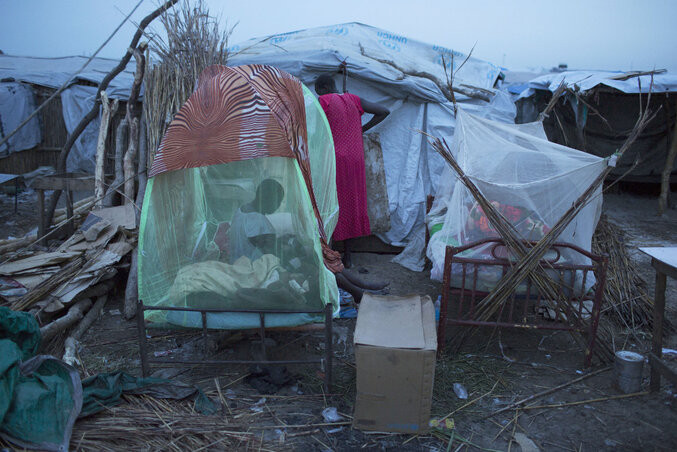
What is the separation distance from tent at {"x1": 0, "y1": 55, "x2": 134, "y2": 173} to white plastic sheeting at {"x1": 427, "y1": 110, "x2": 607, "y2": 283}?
21.1 feet

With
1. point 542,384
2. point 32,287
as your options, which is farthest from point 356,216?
point 32,287

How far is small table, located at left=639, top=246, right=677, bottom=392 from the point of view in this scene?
270 centimetres

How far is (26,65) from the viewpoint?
32.4 ft

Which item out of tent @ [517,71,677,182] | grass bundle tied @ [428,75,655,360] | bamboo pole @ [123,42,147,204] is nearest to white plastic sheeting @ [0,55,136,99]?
bamboo pole @ [123,42,147,204]

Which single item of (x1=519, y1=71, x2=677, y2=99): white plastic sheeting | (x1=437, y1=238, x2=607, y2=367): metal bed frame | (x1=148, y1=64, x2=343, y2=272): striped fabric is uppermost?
(x1=519, y1=71, x2=677, y2=99): white plastic sheeting

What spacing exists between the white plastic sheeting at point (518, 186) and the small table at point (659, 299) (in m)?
0.57

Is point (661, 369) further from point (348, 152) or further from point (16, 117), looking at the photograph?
point (16, 117)

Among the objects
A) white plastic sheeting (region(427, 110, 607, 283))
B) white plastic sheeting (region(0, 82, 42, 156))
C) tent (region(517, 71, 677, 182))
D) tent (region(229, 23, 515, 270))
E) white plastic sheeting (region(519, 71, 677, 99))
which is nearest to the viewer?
white plastic sheeting (region(427, 110, 607, 283))

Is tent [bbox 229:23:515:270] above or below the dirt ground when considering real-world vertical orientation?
above

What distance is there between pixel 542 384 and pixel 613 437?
0.56 meters

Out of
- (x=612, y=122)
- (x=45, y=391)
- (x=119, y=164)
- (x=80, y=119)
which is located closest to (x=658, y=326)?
(x=45, y=391)

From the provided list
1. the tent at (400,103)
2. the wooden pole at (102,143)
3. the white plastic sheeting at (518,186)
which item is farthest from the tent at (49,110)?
the white plastic sheeting at (518,186)

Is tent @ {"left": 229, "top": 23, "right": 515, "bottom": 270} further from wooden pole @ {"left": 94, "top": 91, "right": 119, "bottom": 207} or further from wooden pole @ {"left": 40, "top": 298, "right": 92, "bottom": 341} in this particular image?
wooden pole @ {"left": 40, "top": 298, "right": 92, "bottom": 341}

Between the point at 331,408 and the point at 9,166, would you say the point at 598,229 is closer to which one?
the point at 331,408
